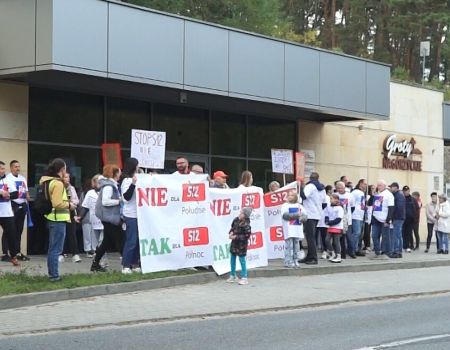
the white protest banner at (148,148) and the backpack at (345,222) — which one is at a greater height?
the white protest banner at (148,148)

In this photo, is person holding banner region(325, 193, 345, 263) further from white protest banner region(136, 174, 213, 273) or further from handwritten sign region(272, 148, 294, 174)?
white protest banner region(136, 174, 213, 273)

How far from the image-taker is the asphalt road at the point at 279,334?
850 centimetres

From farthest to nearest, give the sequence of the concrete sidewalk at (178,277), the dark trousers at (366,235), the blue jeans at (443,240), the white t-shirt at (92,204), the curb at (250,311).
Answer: the blue jeans at (443,240), the dark trousers at (366,235), the white t-shirt at (92,204), the concrete sidewalk at (178,277), the curb at (250,311)

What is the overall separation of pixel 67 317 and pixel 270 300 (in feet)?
11.1

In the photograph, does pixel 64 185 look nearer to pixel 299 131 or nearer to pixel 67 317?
pixel 67 317

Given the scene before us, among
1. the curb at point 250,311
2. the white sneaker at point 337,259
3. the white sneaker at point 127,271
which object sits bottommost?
the curb at point 250,311

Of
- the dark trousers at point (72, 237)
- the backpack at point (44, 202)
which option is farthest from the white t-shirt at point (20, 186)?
the backpack at point (44, 202)

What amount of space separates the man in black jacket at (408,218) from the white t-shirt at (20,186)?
10.6 m

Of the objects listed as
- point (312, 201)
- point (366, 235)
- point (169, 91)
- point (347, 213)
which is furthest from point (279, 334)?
point (366, 235)

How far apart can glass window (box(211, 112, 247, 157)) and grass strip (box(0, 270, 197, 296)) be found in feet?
25.1

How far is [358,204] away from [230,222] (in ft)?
15.9

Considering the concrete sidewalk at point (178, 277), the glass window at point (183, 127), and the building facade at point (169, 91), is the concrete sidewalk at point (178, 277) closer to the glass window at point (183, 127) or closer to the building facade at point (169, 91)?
the building facade at point (169, 91)

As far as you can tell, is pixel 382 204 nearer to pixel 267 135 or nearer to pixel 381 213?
pixel 381 213

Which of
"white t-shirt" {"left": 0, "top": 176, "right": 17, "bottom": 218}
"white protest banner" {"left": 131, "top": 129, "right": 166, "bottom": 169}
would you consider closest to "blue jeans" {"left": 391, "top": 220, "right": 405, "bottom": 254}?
"white protest banner" {"left": 131, "top": 129, "right": 166, "bottom": 169}
